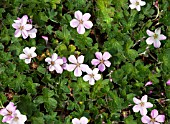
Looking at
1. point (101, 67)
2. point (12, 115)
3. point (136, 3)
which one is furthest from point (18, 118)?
point (136, 3)

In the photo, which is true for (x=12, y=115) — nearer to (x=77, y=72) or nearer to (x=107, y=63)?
(x=77, y=72)

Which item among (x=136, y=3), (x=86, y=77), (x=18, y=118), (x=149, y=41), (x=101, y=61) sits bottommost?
(x=18, y=118)

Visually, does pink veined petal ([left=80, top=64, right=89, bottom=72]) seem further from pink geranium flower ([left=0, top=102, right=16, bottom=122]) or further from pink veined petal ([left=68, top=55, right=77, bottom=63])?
pink geranium flower ([left=0, top=102, right=16, bottom=122])

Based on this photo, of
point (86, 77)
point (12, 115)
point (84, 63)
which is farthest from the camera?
point (84, 63)

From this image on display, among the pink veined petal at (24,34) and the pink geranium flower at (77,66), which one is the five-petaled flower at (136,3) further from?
the pink veined petal at (24,34)

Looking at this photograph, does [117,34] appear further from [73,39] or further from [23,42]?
[23,42]

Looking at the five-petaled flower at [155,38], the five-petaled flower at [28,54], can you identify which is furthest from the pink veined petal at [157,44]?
the five-petaled flower at [28,54]
